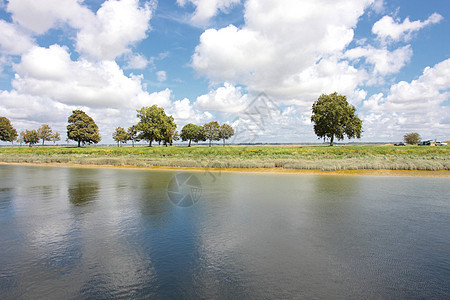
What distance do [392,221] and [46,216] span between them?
1058 centimetres

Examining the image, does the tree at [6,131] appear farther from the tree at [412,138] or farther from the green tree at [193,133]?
the tree at [412,138]

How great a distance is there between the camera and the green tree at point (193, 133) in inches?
3641

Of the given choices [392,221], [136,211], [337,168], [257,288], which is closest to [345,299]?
[257,288]

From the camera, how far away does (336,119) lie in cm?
4750

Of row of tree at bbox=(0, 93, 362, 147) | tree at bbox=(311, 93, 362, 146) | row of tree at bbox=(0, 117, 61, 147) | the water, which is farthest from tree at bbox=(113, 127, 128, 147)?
the water

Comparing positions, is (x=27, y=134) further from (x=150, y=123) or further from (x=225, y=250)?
(x=225, y=250)

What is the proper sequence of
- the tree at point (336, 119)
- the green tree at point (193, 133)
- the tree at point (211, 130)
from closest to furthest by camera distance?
the tree at point (336, 119)
the tree at point (211, 130)
the green tree at point (193, 133)

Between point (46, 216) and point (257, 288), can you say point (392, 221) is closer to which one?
point (257, 288)

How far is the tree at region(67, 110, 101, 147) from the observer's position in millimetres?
62594

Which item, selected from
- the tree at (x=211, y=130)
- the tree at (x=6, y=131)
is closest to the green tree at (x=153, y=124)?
the tree at (x=211, y=130)

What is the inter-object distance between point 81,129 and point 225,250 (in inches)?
2663

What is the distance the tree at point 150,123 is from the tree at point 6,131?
4240 centimetres

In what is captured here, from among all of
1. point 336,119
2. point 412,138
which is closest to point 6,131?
point 336,119

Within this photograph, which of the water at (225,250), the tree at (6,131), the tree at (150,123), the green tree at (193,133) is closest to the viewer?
the water at (225,250)
